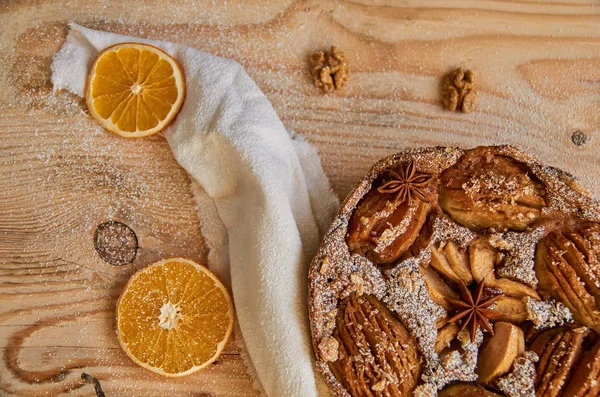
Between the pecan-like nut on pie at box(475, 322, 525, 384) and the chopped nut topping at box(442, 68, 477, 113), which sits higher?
the chopped nut topping at box(442, 68, 477, 113)

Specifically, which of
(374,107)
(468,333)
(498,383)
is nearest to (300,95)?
(374,107)

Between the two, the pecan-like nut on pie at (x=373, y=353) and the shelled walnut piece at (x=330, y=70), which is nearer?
the pecan-like nut on pie at (x=373, y=353)

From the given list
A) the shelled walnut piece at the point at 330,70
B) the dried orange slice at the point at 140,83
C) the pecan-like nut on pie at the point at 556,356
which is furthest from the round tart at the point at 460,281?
the dried orange slice at the point at 140,83

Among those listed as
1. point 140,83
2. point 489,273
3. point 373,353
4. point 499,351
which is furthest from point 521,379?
point 140,83

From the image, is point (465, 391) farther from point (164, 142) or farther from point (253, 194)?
point (164, 142)

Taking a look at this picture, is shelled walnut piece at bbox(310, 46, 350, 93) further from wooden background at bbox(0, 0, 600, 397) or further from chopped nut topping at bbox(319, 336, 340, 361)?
chopped nut topping at bbox(319, 336, 340, 361)

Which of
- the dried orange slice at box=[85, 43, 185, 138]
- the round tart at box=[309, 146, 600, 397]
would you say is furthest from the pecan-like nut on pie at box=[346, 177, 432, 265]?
the dried orange slice at box=[85, 43, 185, 138]

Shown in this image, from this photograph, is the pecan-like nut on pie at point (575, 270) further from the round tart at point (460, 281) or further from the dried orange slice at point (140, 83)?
the dried orange slice at point (140, 83)
